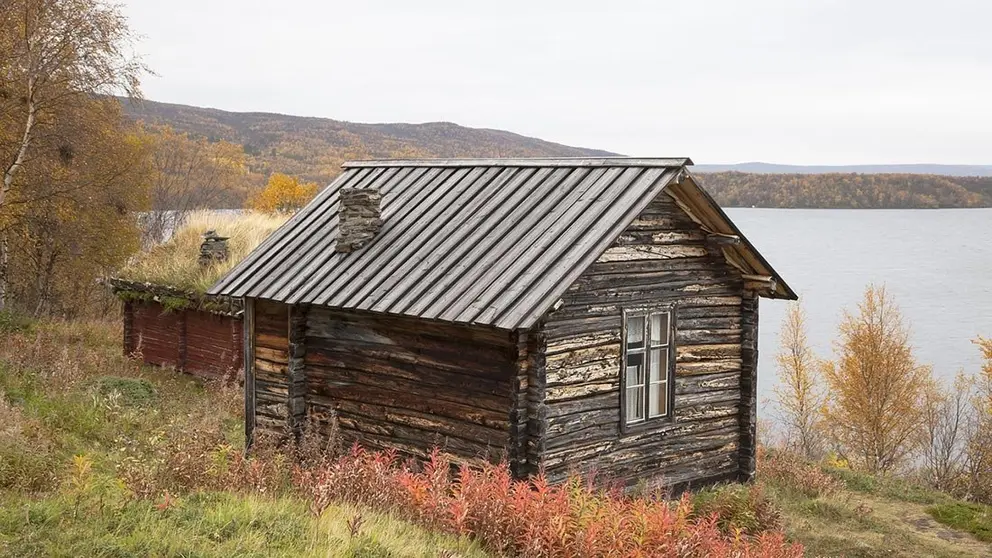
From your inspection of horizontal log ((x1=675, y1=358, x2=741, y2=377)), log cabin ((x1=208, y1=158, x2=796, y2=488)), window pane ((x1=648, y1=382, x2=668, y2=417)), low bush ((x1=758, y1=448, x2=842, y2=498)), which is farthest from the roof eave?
low bush ((x1=758, y1=448, x2=842, y2=498))

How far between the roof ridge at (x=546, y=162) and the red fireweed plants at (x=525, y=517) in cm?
478

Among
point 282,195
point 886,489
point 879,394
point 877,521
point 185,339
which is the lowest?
point 879,394

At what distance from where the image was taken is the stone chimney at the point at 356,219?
43.2ft

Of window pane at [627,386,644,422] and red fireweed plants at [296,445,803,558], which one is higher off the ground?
window pane at [627,386,644,422]

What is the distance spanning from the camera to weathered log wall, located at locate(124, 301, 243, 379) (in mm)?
22016

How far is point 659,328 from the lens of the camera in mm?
12602

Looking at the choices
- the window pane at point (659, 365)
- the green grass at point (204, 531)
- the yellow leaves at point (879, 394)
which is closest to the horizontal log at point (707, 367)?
the window pane at point (659, 365)

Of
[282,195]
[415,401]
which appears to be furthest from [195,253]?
[282,195]

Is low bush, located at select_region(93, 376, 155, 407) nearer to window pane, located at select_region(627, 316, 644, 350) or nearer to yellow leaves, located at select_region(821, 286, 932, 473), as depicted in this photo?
window pane, located at select_region(627, 316, 644, 350)

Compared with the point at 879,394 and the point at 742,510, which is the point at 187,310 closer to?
the point at 742,510

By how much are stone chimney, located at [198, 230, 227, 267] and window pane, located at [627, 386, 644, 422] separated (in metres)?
15.2

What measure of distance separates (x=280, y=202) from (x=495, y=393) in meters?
37.5

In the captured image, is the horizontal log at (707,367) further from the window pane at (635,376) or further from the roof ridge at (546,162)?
the roof ridge at (546,162)

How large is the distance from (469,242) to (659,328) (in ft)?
9.48
